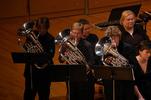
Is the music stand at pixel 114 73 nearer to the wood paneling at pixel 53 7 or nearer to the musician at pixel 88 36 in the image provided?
the musician at pixel 88 36

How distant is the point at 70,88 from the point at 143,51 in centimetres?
112

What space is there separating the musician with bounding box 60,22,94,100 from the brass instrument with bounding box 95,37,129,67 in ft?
0.86

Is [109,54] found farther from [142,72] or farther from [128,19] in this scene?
[128,19]

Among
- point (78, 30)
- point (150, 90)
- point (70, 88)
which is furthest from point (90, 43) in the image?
point (150, 90)

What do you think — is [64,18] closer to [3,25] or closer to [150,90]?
[3,25]

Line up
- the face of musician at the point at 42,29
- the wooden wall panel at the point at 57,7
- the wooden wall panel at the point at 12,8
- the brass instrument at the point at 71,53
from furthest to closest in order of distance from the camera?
1. the wooden wall panel at the point at 57,7
2. the wooden wall panel at the point at 12,8
3. the face of musician at the point at 42,29
4. the brass instrument at the point at 71,53

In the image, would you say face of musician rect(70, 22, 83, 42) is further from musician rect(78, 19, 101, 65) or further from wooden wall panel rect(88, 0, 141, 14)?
wooden wall panel rect(88, 0, 141, 14)

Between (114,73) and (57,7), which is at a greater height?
(57,7)

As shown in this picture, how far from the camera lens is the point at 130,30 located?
613cm

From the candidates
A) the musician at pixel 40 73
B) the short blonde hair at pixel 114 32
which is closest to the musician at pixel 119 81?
the short blonde hair at pixel 114 32

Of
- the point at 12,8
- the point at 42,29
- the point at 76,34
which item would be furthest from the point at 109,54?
the point at 12,8

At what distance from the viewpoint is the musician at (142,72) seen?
5398 mm

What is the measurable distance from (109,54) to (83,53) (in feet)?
1.65

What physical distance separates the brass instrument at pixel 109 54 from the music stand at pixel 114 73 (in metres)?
0.24
